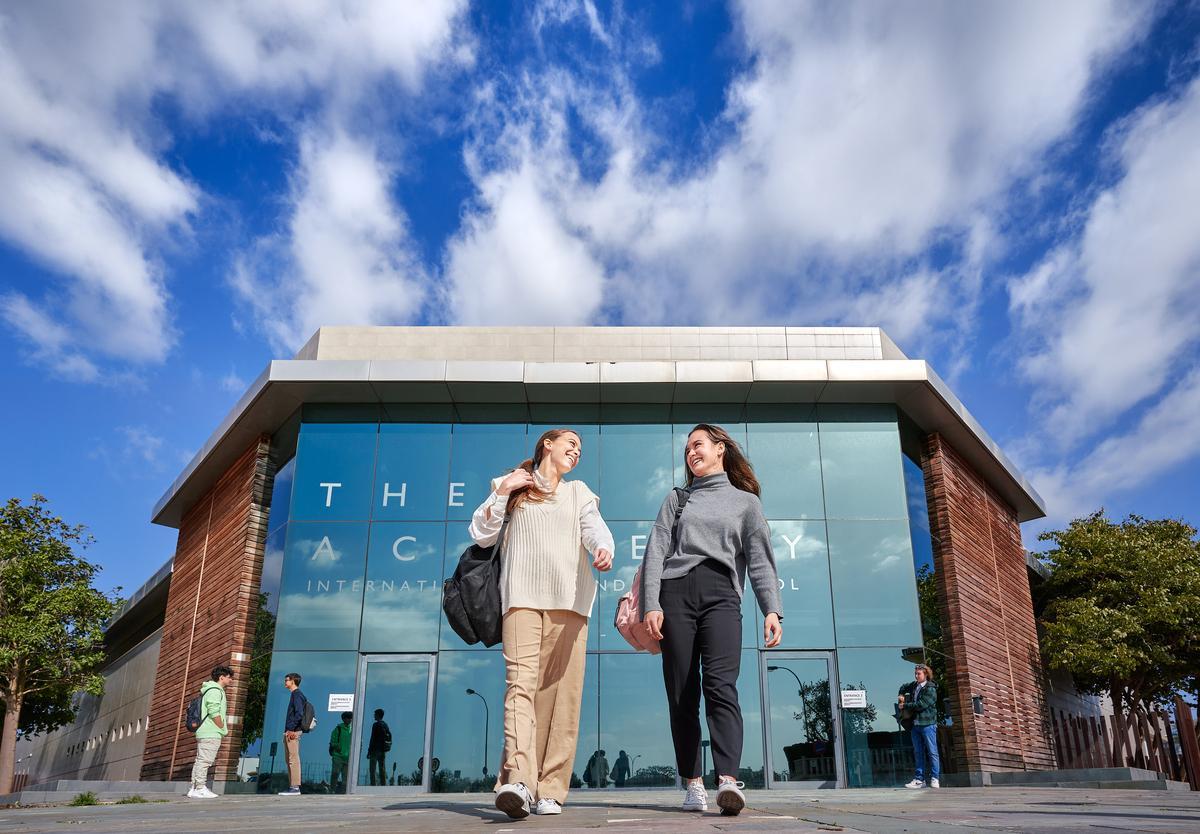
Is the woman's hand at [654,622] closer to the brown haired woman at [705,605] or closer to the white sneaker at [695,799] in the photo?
the brown haired woman at [705,605]

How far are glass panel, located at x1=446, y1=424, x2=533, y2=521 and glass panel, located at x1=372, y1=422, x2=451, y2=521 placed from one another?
146mm

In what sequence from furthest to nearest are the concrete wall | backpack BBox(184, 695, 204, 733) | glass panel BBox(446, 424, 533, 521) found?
the concrete wall, glass panel BBox(446, 424, 533, 521), backpack BBox(184, 695, 204, 733)

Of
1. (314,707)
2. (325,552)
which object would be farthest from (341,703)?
(325,552)

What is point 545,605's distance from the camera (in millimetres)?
4480

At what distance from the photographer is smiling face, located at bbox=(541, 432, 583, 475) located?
490 centimetres

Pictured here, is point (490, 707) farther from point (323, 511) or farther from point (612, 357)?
point (612, 357)

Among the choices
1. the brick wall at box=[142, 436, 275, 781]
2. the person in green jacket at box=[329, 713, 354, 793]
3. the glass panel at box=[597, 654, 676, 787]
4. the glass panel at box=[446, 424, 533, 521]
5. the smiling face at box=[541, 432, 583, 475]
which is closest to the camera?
the smiling face at box=[541, 432, 583, 475]

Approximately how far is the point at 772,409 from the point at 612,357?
9.27 feet

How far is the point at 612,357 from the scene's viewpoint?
51.2 feet

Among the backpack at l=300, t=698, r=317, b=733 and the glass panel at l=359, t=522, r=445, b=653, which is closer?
the backpack at l=300, t=698, r=317, b=733

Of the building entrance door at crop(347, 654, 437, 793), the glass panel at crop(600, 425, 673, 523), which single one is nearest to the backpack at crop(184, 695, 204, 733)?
the building entrance door at crop(347, 654, 437, 793)

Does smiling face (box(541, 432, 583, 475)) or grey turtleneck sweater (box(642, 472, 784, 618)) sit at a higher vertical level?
smiling face (box(541, 432, 583, 475))

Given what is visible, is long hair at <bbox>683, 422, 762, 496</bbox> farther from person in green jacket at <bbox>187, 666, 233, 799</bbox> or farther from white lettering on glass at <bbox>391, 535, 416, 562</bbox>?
white lettering on glass at <bbox>391, 535, 416, 562</bbox>

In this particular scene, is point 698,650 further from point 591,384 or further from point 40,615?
point 40,615
